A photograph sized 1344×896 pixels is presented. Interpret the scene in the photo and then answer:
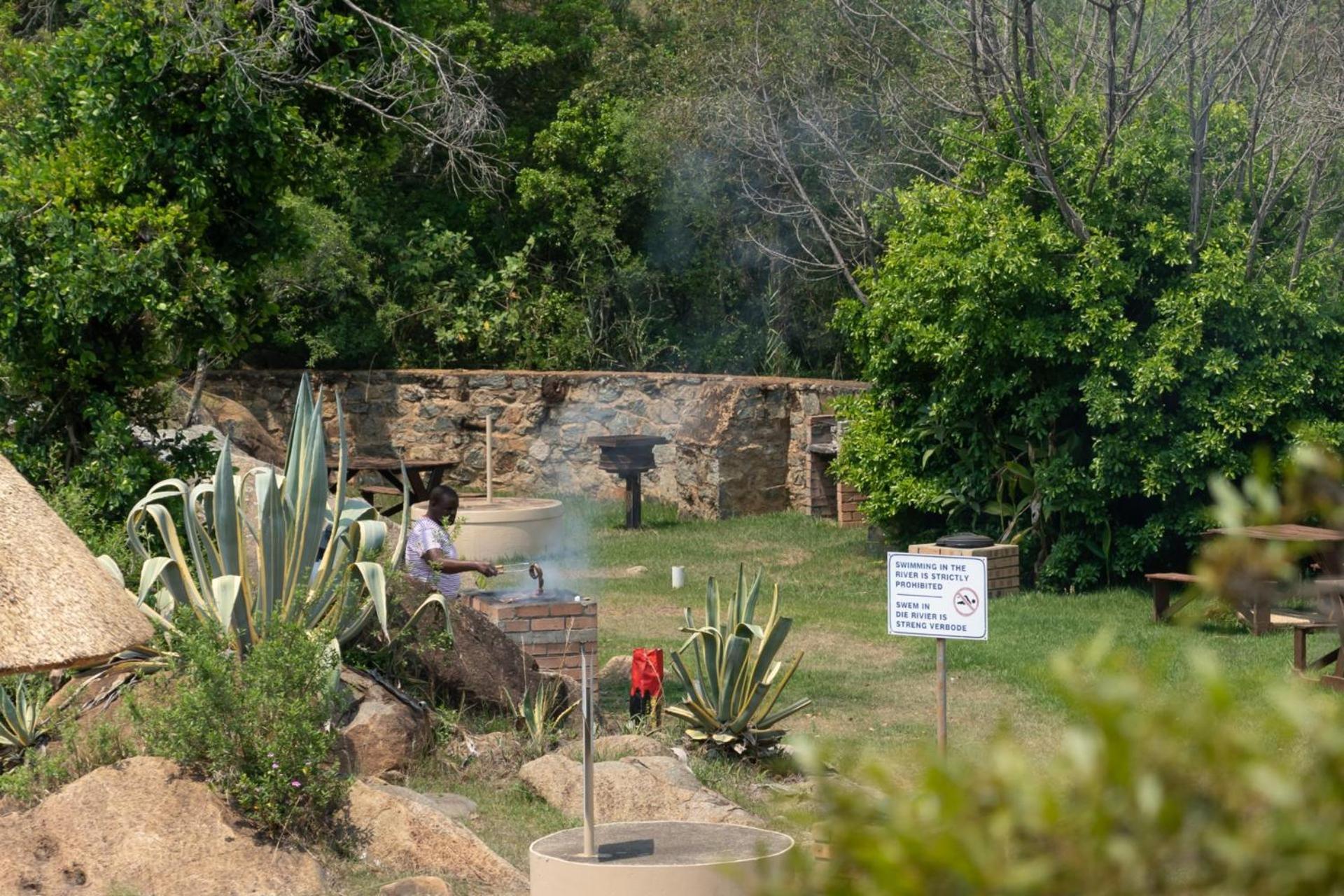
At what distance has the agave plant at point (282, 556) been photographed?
701 centimetres

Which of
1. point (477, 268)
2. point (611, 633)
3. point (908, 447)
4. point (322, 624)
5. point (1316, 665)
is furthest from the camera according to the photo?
point (477, 268)

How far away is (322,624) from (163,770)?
1.33 m

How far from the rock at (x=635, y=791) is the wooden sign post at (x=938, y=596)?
3.48 ft

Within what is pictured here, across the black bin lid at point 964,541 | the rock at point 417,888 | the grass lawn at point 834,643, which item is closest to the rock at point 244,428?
the grass lawn at point 834,643

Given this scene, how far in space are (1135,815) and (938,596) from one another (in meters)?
5.85

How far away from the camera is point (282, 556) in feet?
23.8

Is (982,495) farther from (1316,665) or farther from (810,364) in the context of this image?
(810,364)

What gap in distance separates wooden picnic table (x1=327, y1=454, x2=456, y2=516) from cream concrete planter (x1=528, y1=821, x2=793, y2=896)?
10385 mm

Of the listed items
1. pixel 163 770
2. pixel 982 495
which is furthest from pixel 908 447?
pixel 163 770

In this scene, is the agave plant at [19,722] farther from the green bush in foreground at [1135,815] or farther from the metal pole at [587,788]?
the green bush in foreground at [1135,815]

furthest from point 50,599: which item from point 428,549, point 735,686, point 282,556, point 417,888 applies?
point 735,686

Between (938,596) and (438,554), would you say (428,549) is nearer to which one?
(438,554)

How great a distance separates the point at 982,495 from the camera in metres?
13.7

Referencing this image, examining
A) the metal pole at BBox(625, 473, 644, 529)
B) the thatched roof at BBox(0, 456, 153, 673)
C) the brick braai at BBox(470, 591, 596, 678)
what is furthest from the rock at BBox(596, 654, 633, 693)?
the metal pole at BBox(625, 473, 644, 529)
